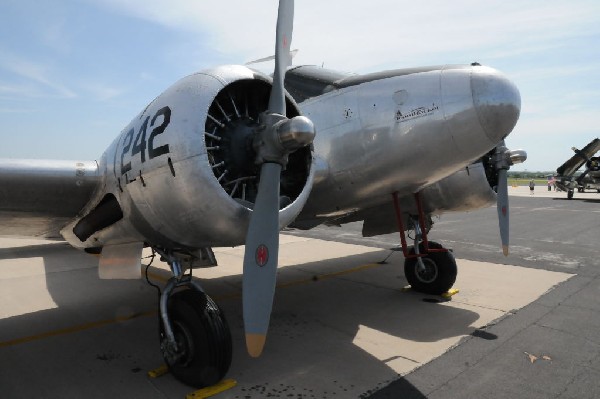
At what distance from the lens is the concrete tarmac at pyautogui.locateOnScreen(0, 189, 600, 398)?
4227mm

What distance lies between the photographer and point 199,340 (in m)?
4.11

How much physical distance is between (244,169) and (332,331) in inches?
112

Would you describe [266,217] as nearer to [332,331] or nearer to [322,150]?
[322,150]

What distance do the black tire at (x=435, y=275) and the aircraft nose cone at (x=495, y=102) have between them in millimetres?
3156

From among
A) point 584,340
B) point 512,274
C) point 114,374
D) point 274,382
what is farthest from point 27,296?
point 512,274

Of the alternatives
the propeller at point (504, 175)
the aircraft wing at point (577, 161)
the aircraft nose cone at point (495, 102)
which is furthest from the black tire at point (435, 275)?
the aircraft wing at point (577, 161)

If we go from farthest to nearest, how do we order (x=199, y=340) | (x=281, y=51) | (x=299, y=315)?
(x=299, y=315) → (x=281, y=51) → (x=199, y=340)

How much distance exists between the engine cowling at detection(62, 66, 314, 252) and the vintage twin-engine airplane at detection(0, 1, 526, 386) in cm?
1

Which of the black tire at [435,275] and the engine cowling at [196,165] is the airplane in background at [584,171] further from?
the engine cowling at [196,165]

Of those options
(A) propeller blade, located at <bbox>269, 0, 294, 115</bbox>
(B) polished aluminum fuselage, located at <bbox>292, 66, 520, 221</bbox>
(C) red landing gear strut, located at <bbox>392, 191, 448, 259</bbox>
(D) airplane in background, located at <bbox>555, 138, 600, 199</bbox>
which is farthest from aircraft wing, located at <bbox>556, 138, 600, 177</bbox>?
(A) propeller blade, located at <bbox>269, 0, 294, 115</bbox>

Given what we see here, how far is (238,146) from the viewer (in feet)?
13.5

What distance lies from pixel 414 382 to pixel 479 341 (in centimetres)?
159

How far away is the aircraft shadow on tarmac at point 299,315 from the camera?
476 cm

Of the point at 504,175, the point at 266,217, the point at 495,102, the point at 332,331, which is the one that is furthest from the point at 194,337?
the point at 504,175
